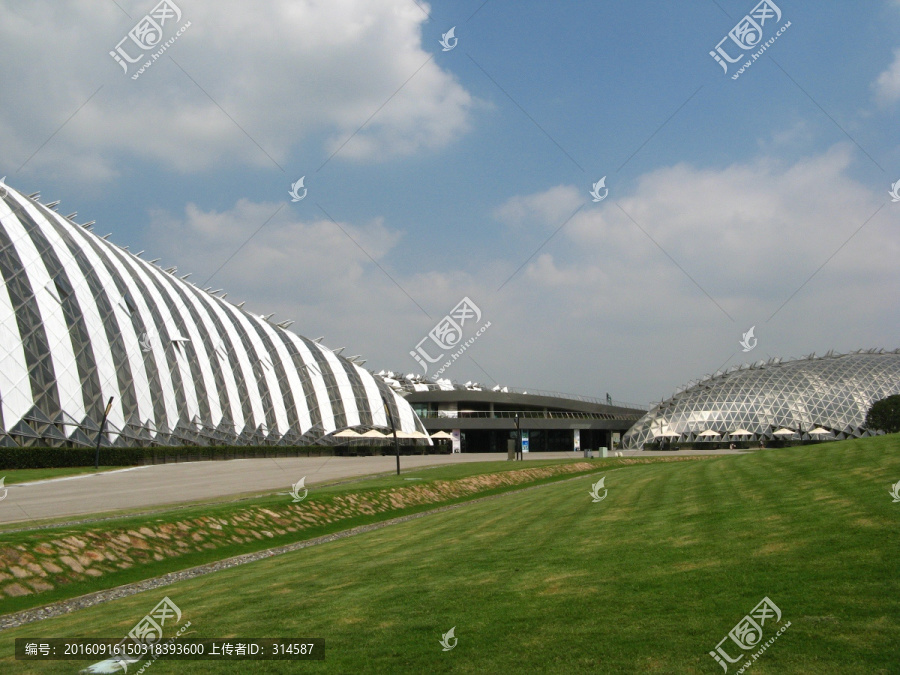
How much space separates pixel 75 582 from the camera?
47.5 ft

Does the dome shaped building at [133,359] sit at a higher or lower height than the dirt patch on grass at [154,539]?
higher

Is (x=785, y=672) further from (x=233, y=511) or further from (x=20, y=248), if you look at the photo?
(x=20, y=248)

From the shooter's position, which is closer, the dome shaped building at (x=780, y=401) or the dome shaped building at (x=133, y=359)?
the dome shaped building at (x=133, y=359)

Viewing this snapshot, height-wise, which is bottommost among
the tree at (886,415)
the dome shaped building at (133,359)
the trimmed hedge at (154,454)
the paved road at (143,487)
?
the paved road at (143,487)

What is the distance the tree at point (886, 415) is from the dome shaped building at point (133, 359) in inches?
2153

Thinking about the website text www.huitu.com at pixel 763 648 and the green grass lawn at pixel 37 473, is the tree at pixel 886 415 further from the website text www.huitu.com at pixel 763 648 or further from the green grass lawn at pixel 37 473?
the website text www.huitu.com at pixel 763 648

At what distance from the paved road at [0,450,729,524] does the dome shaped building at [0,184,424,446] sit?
7.00m

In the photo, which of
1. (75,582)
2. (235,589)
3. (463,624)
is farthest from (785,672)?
(75,582)

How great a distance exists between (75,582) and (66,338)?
1405 inches

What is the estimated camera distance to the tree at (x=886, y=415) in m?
71.0

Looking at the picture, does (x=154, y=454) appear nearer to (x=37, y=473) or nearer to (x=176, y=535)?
(x=37, y=473)

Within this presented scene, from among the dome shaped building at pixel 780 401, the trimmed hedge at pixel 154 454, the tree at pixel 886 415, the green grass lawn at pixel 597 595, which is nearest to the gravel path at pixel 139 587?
the green grass lawn at pixel 597 595

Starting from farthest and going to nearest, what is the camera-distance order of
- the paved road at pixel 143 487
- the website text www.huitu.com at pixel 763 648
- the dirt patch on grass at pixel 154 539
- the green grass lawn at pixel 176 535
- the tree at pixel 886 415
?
the tree at pixel 886 415
the paved road at pixel 143 487
the green grass lawn at pixel 176 535
the dirt patch on grass at pixel 154 539
the website text www.huitu.com at pixel 763 648

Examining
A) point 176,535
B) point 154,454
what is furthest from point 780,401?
point 176,535
